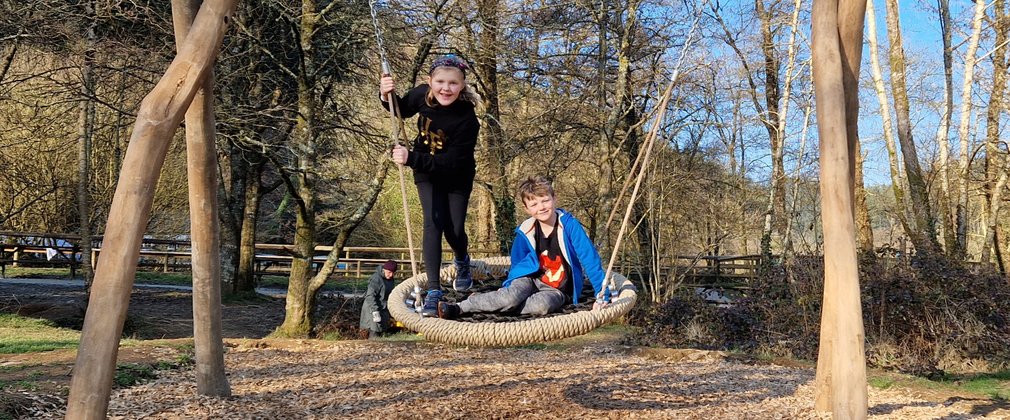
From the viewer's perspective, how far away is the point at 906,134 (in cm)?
1261

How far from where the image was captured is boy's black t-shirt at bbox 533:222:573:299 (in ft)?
15.1

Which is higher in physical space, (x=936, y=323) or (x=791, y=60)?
(x=791, y=60)

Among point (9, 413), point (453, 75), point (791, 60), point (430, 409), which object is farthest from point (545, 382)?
point (791, 60)

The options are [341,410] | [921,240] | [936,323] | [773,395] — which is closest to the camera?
[341,410]

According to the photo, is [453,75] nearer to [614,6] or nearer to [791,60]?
[614,6]

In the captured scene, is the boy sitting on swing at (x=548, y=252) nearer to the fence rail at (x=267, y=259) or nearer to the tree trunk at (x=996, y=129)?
the fence rail at (x=267, y=259)

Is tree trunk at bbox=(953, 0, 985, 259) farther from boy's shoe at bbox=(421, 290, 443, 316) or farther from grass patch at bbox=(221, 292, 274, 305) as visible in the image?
grass patch at bbox=(221, 292, 274, 305)

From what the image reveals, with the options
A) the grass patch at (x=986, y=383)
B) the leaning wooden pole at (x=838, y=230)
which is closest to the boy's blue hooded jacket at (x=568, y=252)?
the leaning wooden pole at (x=838, y=230)

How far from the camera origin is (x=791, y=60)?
14555mm

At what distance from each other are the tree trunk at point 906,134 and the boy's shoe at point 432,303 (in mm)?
10119

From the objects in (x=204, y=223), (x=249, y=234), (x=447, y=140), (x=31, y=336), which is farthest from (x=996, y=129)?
(x=31, y=336)

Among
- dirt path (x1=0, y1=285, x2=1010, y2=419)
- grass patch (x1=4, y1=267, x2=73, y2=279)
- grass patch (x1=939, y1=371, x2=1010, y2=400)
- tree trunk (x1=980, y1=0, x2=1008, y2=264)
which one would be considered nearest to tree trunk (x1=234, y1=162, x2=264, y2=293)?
grass patch (x1=4, y1=267, x2=73, y2=279)

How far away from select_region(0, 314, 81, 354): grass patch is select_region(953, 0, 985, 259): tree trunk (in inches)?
541

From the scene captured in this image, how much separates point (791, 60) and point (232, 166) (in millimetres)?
10816
